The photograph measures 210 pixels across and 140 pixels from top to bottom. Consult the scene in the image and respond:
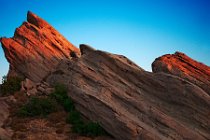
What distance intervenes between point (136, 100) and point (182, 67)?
12534 millimetres

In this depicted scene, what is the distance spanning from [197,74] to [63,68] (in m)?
17.7

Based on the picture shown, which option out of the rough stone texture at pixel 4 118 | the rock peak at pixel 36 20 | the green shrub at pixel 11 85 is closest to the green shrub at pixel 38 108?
the rough stone texture at pixel 4 118

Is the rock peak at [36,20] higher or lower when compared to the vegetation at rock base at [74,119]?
higher

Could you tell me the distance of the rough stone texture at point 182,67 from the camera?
1633 inches

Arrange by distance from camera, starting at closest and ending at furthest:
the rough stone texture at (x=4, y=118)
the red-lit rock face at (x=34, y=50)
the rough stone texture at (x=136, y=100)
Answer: the rough stone texture at (x=4, y=118) → the rough stone texture at (x=136, y=100) → the red-lit rock face at (x=34, y=50)

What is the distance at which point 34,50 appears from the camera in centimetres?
4688

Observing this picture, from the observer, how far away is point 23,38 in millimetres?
47906

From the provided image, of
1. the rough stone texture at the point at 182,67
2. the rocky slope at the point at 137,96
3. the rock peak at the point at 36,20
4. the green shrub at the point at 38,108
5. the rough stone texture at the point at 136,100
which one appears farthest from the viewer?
the rock peak at the point at 36,20

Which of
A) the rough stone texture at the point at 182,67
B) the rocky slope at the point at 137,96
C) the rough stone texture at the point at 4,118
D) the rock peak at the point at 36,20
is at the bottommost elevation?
the rough stone texture at the point at 4,118

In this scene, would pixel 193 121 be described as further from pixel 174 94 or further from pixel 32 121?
pixel 32 121

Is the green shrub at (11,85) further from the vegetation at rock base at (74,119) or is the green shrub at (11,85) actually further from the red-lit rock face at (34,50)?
the vegetation at rock base at (74,119)

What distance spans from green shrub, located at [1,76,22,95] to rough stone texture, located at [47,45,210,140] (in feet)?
25.5

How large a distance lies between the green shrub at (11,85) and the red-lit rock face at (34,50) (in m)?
1.90

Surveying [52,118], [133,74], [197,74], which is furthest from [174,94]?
[52,118]
